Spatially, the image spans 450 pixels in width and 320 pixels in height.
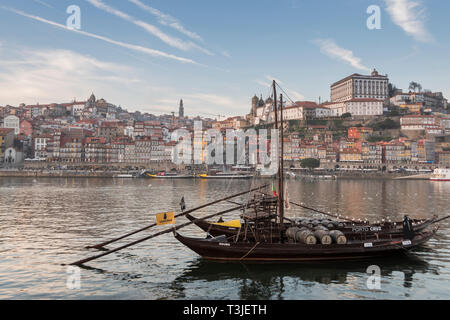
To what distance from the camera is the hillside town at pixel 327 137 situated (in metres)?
112

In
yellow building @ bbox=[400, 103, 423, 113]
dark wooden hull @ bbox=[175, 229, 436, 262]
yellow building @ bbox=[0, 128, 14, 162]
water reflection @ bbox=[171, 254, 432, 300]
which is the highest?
yellow building @ bbox=[400, 103, 423, 113]

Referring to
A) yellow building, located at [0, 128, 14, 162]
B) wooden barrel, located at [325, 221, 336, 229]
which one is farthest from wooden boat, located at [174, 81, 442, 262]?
yellow building, located at [0, 128, 14, 162]

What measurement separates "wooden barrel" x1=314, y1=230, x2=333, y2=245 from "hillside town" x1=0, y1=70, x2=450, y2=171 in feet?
259

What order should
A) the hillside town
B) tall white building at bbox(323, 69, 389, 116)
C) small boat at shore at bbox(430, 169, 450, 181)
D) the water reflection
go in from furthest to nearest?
tall white building at bbox(323, 69, 389, 116)
the hillside town
small boat at shore at bbox(430, 169, 450, 181)
the water reflection

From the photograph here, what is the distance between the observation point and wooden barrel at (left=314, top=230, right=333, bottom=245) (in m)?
15.7

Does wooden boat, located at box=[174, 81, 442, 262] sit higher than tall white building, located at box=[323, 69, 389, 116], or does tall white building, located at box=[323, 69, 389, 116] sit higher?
tall white building, located at box=[323, 69, 389, 116]

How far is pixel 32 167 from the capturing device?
105m

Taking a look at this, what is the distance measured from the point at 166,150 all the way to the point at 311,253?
10293 centimetres

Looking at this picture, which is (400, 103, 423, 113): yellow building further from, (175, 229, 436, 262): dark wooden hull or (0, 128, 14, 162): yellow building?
(175, 229, 436, 262): dark wooden hull

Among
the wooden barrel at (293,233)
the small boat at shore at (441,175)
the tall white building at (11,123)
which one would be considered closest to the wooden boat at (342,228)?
the wooden barrel at (293,233)

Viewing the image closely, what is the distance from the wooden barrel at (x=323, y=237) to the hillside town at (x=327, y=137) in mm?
78836

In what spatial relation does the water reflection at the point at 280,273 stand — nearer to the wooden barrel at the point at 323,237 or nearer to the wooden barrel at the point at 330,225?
the wooden barrel at the point at 323,237
